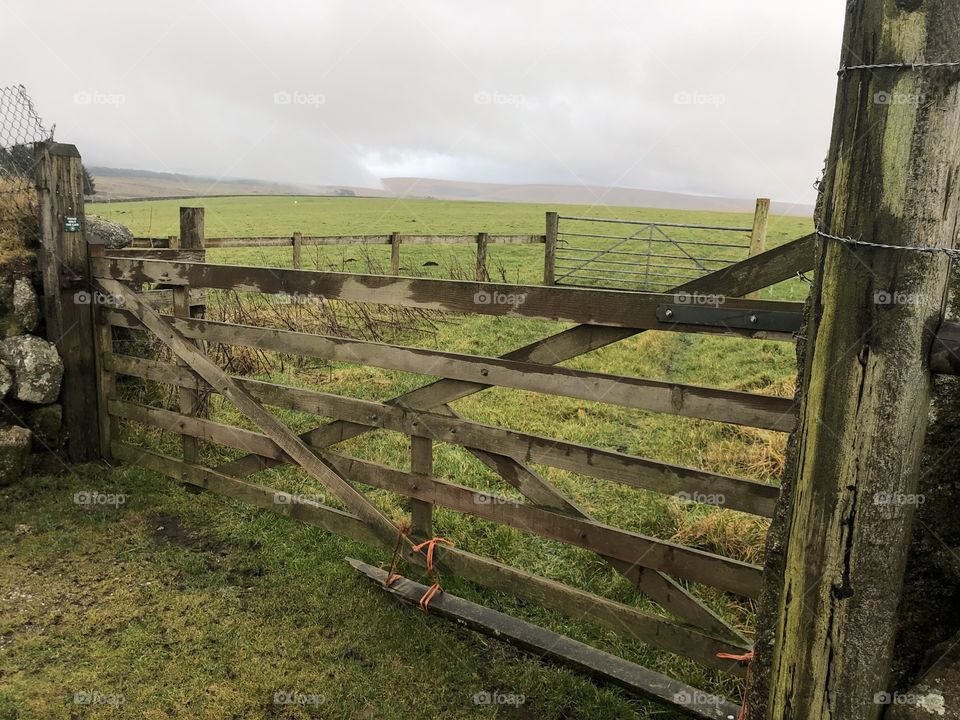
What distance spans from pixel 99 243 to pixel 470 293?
3.78 meters

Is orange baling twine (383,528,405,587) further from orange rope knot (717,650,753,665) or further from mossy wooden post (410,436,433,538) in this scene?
orange rope knot (717,650,753,665)

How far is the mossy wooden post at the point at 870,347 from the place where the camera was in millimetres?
1512

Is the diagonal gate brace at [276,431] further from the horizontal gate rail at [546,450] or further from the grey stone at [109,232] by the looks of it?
the grey stone at [109,232]

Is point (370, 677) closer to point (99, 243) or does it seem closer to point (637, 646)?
point (637, 646)

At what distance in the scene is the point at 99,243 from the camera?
18.1 feet

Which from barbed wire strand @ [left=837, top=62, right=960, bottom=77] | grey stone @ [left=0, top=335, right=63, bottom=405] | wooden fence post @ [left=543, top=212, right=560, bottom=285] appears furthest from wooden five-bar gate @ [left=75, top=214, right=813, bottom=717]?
wooden fence post @ [left=543, top=212, right=560, bottom=285]

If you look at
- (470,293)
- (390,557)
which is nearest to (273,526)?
(390,557)

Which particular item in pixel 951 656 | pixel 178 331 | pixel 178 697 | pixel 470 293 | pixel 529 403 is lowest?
pixel 178 697

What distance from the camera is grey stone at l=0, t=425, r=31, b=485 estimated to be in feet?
16.8

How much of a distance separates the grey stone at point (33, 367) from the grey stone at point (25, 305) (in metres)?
0.13

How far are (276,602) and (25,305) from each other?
139 inches

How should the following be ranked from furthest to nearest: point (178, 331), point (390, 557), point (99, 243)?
point (99, 243)
point (178, 331)
point (390, 557)

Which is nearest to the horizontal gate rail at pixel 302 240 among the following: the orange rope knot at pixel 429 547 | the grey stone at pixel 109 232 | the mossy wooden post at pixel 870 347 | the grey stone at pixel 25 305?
the grey stone at pixel 109 232

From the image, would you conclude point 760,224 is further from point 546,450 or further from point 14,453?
point 14,453
